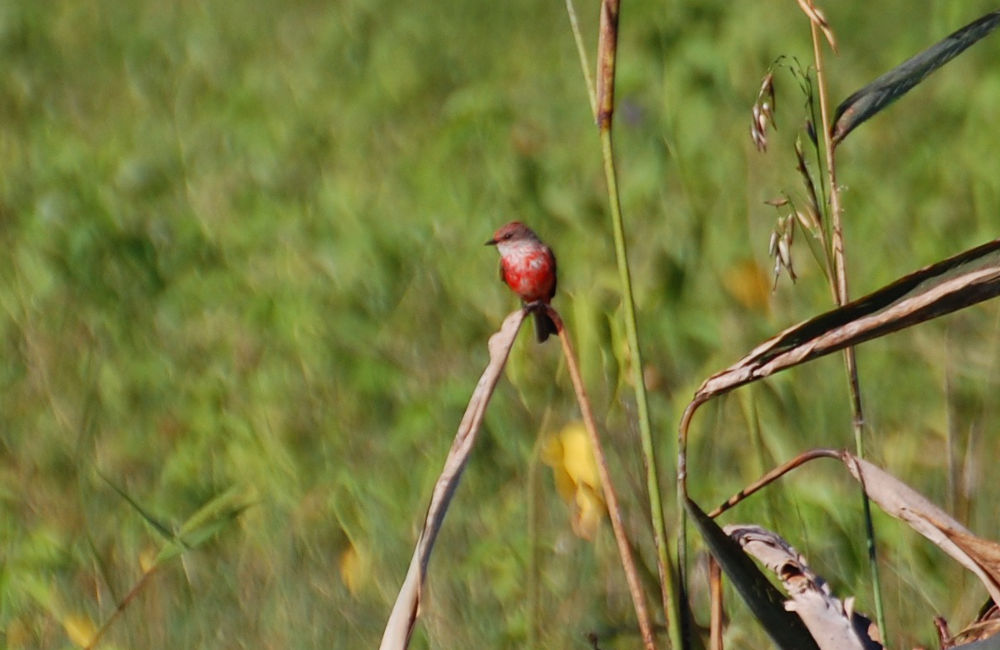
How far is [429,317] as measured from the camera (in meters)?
3.49

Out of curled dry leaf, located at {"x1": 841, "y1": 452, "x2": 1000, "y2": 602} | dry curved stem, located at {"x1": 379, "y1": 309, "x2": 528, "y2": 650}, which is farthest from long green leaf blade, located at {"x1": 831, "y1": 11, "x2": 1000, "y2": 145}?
dry curved stem, located at {"x1": 379, "y1": 309, "x2": 528, "y2": 650}

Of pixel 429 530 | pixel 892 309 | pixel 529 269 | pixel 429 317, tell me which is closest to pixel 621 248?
pixel 892 309

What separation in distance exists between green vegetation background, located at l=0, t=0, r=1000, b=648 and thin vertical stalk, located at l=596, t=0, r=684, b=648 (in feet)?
1.68

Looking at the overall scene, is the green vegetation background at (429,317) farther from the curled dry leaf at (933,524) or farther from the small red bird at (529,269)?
the curled dry leaf at (933,524)

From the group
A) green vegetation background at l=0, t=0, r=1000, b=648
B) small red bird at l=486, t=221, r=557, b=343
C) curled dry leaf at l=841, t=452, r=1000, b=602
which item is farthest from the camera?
small red bird at l=486, t=221, r=557, b=343

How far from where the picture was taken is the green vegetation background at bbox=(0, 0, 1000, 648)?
8.60 ft

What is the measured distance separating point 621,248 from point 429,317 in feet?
6.75

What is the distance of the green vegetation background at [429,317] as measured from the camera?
262 centimetres

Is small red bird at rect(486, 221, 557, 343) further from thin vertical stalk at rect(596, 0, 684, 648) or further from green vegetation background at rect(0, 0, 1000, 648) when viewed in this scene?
thin vertical stalk at rect(596, 0, 684, 648)

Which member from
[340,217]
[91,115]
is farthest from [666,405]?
[91,115]

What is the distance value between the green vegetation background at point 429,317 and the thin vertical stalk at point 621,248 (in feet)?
1.68

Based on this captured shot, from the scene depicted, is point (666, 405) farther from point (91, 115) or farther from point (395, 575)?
point (91, 115)

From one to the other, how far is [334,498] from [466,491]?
237 mm

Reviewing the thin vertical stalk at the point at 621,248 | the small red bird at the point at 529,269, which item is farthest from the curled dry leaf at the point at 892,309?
the small red bird at the point at 529,269
